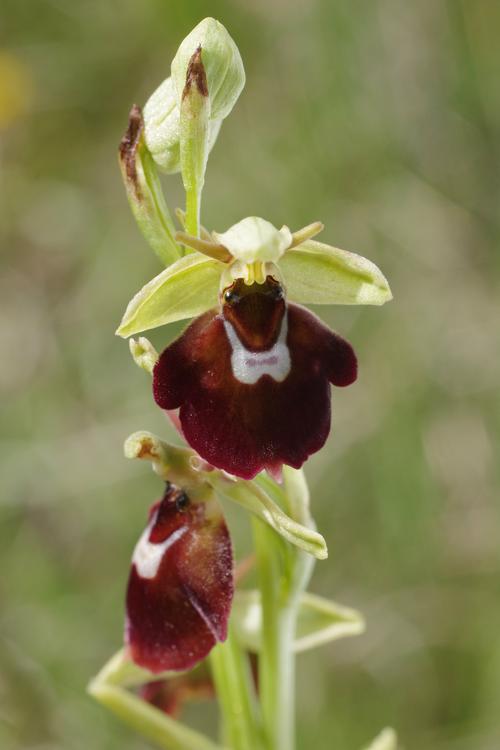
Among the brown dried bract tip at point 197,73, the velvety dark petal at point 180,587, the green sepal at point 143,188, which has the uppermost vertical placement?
the brown dried bract tip at point 197,73

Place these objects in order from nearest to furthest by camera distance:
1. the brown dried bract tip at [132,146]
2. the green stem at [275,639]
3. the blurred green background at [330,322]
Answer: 1. the brown dried bract tip at [132,146]
2. the green stem at [275,639]
3. the blurred green background at [330,322]

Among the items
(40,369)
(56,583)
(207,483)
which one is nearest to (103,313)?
(40,369)

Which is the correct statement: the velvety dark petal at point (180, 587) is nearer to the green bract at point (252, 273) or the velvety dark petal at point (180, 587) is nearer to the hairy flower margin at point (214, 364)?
the hairy flower margin at point (214, 364)

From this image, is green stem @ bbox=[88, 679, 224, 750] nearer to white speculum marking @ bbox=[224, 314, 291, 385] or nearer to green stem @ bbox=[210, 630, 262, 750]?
green stem @ bbox=[210, 630, 262, 750]

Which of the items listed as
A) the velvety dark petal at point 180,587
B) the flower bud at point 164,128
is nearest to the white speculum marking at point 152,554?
the velvety dark petal at point 180,587

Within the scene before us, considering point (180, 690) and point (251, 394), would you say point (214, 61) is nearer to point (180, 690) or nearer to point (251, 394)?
point (251, 394)

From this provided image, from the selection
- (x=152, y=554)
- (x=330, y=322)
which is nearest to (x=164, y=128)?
(x=152, y=554)

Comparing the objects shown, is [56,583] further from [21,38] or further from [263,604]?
[21,38]
